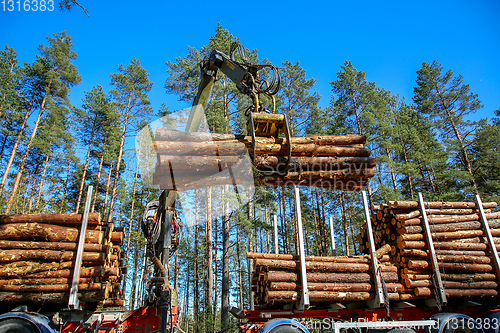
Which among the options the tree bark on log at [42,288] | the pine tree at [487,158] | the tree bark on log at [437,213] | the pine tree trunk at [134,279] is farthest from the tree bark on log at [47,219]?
the pine tree at [487,158]

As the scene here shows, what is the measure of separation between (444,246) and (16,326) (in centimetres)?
939

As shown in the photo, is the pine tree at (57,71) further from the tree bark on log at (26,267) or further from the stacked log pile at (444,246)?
the stacked log pile at (444,246)

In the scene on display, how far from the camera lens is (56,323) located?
18.7 ft

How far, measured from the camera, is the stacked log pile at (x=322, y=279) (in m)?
6.01

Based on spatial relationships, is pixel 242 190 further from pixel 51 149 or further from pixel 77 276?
pixel 51 149

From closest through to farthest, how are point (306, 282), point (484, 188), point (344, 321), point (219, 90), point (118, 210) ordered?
1. point (306, 282)
2. point (344, 321)
3. point (219, 90)
4. point (484, 188)
5. point (118, 210)

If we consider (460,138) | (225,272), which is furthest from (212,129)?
(460,138)

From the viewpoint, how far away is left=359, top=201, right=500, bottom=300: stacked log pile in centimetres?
689

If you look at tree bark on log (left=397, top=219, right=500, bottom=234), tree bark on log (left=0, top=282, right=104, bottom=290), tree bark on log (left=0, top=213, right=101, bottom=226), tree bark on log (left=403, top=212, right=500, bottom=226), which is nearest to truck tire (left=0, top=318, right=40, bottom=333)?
tree bark on log (left=0, top=282, right=104, bottom=290)

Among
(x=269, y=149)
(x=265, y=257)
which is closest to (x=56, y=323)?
(x=265, y=257)

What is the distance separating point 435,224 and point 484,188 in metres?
20.4

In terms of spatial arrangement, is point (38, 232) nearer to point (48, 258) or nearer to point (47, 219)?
point (47, 219)

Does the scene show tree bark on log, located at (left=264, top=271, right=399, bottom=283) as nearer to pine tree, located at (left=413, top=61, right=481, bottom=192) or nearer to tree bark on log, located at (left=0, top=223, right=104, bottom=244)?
tree bark on log, located at (left=0, top=223, right=104, bottom=244)

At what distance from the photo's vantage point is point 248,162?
5574 mm
